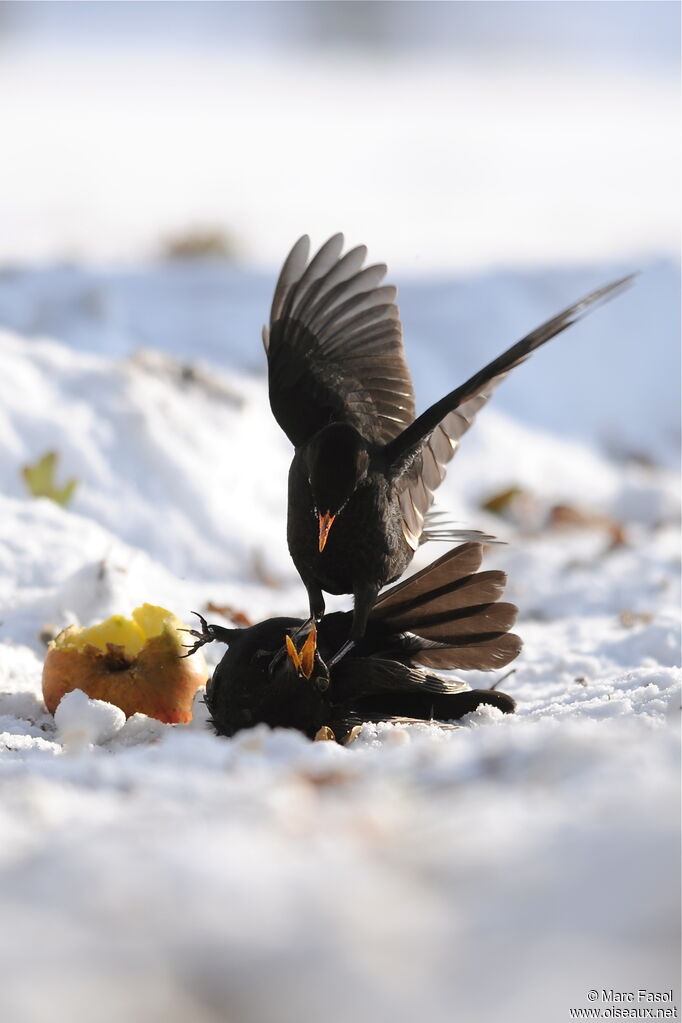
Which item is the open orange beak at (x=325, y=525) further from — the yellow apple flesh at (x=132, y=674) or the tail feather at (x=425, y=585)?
the yellow apple flesh at (x=132, y=674)

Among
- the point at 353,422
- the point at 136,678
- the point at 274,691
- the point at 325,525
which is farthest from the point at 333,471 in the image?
the point at 136,678

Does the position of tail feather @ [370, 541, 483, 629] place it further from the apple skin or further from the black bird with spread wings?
the apple skin

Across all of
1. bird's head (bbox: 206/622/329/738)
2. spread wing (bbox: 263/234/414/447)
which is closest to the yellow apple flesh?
bird's head (bbox: 206/622/329/738)

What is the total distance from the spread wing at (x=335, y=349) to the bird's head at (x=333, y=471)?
0.39m

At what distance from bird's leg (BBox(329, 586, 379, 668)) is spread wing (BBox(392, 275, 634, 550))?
280mm

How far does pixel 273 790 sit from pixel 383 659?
119 centimetres

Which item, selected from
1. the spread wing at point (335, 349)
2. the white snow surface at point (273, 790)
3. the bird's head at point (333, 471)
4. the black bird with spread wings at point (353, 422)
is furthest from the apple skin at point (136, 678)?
the spread wing at point (335, 349)

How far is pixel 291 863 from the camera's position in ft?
5.21

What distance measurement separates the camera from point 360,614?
3188 mm

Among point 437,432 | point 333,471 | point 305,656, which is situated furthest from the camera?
point 437,432

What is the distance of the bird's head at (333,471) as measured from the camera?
316 centimetres

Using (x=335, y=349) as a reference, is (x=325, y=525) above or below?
below

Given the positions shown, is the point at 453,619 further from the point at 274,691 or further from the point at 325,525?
the point at 274,691

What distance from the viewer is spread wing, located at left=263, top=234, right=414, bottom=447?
12.0ft
